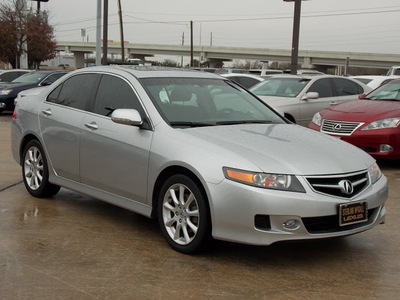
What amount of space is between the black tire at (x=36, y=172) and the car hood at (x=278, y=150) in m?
2.24

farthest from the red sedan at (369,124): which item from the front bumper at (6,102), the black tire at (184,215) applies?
the front bumper at (6,102)

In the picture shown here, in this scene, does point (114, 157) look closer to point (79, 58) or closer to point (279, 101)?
point (279, 101)

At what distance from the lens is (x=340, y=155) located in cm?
450

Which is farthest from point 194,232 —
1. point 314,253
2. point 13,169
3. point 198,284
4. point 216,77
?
point 13,169

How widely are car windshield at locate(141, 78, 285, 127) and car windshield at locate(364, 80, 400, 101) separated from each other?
188 inches

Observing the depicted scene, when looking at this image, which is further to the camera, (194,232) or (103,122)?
(103,122)

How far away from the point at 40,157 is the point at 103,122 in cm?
132

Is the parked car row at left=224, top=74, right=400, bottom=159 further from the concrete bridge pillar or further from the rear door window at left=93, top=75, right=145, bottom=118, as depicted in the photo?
the concrete bridge pillar

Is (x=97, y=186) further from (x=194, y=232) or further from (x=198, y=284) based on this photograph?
(x=198, y=284)

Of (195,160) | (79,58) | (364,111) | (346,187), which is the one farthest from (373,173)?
(79,58)

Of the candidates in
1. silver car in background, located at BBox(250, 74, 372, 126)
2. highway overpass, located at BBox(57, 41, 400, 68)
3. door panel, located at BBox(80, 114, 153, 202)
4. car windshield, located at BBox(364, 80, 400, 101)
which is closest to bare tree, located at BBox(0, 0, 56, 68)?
silver car in background, located at BBox(250, 74, 372, 126)

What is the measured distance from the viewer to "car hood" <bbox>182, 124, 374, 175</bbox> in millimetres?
4105

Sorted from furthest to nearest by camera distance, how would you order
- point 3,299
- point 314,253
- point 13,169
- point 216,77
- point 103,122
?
point 13,169, point 216,77, point 103,122, point 314,253, point 3,299

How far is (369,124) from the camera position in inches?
345
